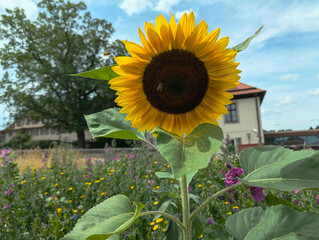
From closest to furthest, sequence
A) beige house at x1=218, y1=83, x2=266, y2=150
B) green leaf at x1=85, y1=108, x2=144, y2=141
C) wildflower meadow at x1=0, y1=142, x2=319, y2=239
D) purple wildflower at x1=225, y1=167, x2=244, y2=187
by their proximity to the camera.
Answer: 1. green leaf at x1=85, y1=108, x2=144, y2=141
2. purple wildflower at x1=225, y1=167, x2=244, y2=187
3. wildflower meadow at x1=0, y1=142, x2=319, y2=239
4. beige house at x1=218, y1=83, x2=266, y2=150

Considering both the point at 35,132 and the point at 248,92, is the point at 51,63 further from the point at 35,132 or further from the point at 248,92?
the point at 35,132

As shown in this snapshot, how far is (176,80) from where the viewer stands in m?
1.01

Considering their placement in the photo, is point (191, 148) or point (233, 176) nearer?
point (191, 148)

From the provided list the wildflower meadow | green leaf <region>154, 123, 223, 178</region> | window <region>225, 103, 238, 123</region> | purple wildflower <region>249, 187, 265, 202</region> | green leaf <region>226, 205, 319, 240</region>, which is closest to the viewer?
green leaf <region>154, 123, 223, 178</region>

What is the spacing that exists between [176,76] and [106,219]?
0.65 m

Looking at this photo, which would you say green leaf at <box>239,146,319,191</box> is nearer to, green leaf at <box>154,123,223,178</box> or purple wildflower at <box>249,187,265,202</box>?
green leaf at <box>154,123,223,178</box>

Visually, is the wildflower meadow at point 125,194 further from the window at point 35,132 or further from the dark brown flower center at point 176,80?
the window at point 35,132

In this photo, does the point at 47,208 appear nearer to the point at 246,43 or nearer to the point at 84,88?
the point at 246,43

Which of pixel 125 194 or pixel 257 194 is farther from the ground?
pixel 257 194

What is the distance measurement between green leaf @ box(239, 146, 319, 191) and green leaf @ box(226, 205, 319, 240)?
12 cm

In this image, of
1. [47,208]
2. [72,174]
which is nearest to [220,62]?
[47,208]

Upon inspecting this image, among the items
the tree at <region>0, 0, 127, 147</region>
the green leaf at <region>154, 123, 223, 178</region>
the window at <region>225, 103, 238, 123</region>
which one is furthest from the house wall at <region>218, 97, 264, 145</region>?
the green leaf at <region>154, 123, 223, 178</region>

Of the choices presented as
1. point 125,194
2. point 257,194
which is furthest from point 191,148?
point 125,194

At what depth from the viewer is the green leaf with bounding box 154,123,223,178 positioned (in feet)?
2.09
